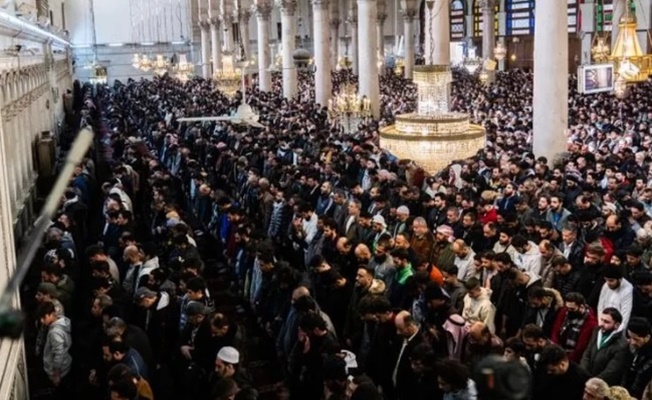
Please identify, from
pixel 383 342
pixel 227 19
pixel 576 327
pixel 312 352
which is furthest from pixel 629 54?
pixel 227 19

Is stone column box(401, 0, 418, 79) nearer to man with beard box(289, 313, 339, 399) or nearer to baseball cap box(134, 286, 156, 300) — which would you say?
baseball cap box(134, 286, 156, 300)

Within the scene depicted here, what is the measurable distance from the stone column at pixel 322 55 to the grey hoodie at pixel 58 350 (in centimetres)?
2056

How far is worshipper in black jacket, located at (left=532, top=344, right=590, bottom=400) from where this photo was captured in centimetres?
496

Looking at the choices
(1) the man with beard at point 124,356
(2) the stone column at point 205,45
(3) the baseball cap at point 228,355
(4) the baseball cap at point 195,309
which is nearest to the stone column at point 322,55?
(4) the baseball cap at point 195,309

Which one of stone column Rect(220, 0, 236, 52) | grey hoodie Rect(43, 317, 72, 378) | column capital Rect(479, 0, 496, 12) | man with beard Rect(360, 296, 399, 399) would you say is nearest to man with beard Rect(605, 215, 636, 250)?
man with beard Rect(360, 296, 399, 399)

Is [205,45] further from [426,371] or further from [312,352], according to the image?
[426,371]

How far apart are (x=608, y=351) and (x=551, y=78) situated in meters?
9.02

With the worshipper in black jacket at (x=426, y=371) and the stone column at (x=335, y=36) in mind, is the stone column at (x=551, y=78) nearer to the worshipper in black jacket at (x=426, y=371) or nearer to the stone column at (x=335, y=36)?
the worshipper in black jacket at (x=426, y=371)

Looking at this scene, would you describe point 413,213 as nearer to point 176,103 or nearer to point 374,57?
point 374,57

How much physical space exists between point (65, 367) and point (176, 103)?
21.8 meters

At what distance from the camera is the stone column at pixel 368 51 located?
21.7 meters

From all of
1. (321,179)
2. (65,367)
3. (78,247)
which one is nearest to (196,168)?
(321,179)

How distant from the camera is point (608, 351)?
5.55 meters

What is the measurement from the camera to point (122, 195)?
11.1m
